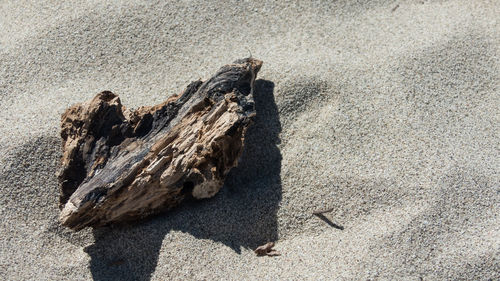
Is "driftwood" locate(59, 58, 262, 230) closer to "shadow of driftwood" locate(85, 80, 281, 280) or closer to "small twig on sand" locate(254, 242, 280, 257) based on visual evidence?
"shadow of driftwood" locate(85, 80, 281, 280)

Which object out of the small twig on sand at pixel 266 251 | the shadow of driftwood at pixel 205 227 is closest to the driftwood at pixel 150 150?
the shadow of driftwood at pixel 205 227

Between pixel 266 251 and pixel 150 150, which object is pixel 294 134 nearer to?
pixel 266 251

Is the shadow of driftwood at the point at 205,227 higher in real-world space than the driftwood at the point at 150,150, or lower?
lower

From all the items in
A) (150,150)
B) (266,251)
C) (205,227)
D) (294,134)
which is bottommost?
(266,251)

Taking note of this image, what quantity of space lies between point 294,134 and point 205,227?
2.28 feet

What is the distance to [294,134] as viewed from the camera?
2676 millimetres

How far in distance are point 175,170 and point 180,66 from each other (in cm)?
97

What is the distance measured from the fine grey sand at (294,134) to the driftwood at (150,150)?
14 cm

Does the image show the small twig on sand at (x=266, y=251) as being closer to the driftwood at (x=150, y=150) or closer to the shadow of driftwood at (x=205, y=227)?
the shadow of driftwood at (x=205, y=227)

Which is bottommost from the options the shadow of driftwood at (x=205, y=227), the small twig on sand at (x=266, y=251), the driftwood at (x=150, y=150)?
the small twig on sand at (x=266, y=251)

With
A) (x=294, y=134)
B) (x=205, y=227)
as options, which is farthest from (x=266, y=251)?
(x=294, y=134)

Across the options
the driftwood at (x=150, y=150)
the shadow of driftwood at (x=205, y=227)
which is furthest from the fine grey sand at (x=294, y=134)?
the driftwood at (x=150, y=150)

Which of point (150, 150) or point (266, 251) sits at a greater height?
point (150, 150)

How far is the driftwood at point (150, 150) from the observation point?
224 centimetres
